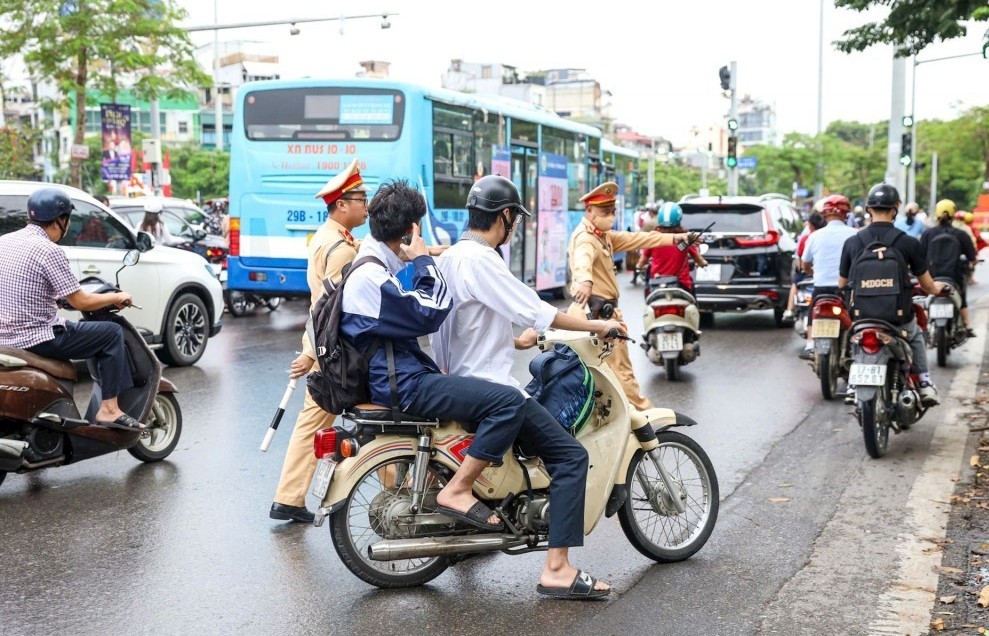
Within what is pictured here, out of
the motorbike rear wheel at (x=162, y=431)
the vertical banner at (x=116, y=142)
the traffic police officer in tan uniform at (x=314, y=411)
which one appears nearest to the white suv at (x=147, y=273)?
the motorbike rear wheel at (x=162, y=431)

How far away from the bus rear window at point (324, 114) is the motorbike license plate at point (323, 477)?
414 inches

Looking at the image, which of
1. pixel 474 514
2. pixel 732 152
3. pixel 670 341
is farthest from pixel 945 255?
pixel 732 152

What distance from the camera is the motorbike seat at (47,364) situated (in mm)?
6492

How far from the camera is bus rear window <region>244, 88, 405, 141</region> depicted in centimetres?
1481

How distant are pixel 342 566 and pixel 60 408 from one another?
2.39 metres

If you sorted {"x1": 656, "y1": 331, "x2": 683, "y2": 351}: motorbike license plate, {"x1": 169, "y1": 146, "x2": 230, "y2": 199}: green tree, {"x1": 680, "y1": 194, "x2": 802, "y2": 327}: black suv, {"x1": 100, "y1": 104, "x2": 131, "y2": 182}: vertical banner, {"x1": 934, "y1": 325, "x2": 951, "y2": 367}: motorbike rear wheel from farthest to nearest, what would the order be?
{"x1": 169, "y1": 146, "x2": 230, "y2": 199}: green tree, {"x1": 100, "y1": 104, "x2": 131, "y2": 182}: vertical banner, {"x1": 680, "y1": 194, "x2": 802, "y2": 327}: black suv, {"x1": 934, "y1": 325, "x2": 951, "y2": 367}: motorbike rear wheel, {"x1": 656, "y1": 331, "x2": 683, "y2": 351}: motorbike license plate

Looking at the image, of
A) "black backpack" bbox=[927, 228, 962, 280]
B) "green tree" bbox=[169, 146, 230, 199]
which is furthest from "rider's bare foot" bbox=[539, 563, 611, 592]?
"green tree" bbox=[169, 146, 230, 199]

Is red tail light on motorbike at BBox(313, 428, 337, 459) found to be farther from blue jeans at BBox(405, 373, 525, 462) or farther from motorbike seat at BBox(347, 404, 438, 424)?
blue jeans at BBox(405, 373, 525, 462)

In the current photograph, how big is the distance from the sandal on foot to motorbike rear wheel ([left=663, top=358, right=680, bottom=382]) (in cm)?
623

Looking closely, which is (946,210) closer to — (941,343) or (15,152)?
(941,343)

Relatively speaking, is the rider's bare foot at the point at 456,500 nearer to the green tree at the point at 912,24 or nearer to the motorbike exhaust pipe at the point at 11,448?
the motorbike exhaust pipe at the point at 11,448

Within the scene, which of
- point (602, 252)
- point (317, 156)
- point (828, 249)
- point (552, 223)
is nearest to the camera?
point (602, 252)

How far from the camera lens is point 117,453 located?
784cm

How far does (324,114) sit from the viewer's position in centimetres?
1507
